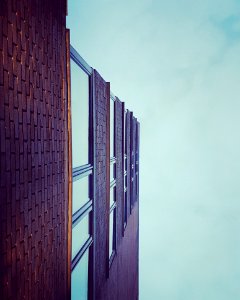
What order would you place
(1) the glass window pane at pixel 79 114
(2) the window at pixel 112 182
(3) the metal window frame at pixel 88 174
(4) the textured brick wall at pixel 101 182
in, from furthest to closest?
(2) the window at pixel 112 182 → (4) the textured brick wall at pixel 101 182 → (3) the metal window frame at pixel 88 174 → (1) the glass window pane at pixel 79 114

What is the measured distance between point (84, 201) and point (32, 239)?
3109mm

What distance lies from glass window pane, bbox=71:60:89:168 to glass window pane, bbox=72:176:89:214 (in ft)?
1.34

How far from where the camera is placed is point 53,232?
4508mm

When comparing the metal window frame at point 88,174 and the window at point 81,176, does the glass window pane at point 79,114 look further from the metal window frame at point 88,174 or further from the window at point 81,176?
the metal window frame at point 88,174

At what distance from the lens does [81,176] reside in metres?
6.40

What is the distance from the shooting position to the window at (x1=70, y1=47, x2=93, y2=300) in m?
5.95

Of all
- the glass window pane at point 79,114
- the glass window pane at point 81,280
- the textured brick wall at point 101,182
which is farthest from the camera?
the textured brick wall at point 101,182

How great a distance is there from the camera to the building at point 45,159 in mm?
3109

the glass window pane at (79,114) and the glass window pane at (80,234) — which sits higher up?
the glass window pane at (79,114)

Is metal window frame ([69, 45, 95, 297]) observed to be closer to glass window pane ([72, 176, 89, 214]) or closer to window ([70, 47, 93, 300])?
window ([70, 47, 93, 300])

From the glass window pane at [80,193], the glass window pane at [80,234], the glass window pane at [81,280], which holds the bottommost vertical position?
the glass window pane at [81,280]

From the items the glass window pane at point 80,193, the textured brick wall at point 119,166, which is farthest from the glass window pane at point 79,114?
the textured brick wall at point 119,166

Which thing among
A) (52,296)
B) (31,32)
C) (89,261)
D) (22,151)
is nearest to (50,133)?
(22,151)

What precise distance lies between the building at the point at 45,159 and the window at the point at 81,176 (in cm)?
2
